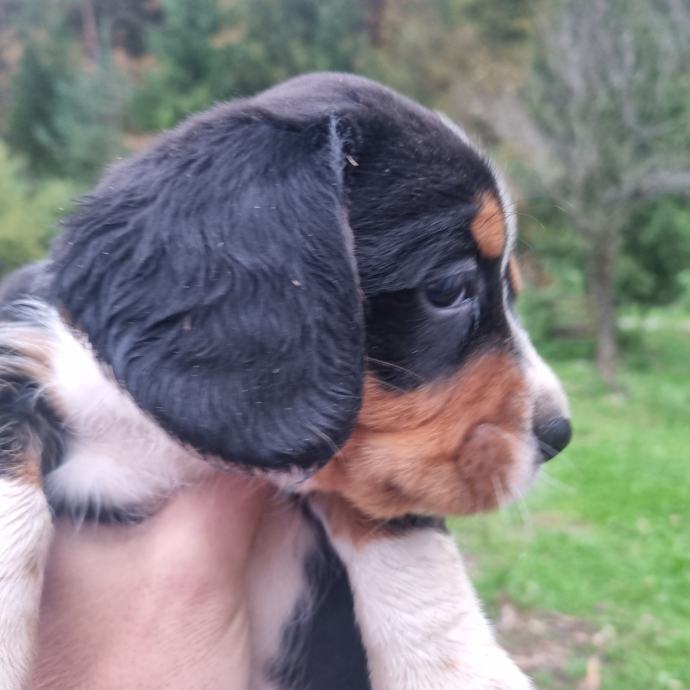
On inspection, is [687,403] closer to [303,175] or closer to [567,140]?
[567,140]

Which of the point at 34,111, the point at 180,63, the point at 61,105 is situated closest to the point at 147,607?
the point at 61,105

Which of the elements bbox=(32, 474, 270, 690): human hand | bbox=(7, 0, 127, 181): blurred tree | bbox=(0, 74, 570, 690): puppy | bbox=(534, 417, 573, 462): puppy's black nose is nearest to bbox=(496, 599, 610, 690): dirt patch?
bbox=(0, 74, 570, 690): puppy

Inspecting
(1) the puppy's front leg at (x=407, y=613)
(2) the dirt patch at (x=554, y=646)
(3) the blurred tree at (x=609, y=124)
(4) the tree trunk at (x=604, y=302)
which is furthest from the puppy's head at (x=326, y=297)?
(4) the tree trunk at (x=604, y=302)

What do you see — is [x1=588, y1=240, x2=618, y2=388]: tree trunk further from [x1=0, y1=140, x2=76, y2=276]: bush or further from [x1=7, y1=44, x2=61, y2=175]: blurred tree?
[x1=7, y1=44, x2=61, y2=175]: blurred tree

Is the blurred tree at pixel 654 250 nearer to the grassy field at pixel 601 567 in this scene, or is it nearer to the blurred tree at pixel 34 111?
the grassy field at pixel 601 567

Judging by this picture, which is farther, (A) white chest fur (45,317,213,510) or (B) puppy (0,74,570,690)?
(A) white chest fur (45,317,213,510)

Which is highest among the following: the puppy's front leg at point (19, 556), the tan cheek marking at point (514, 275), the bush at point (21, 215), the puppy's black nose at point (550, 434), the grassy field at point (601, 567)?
the tan cheek marking at point (514, 275)
